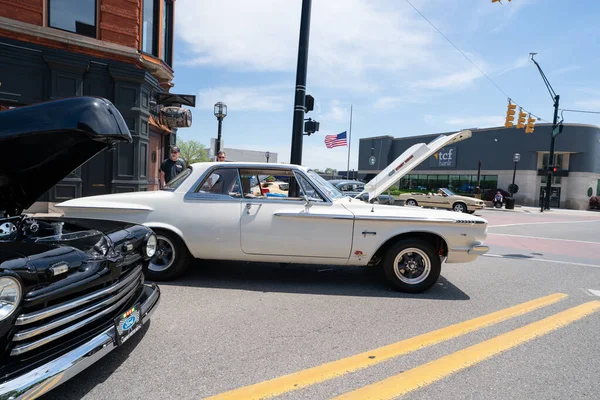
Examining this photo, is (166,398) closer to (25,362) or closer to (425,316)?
(25,362)

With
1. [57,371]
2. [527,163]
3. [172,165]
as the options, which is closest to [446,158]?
[527,163]

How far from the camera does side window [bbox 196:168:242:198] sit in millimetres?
4684

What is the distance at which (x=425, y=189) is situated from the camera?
1554 inches

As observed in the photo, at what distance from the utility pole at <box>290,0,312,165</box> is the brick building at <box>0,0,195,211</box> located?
14.8 ft

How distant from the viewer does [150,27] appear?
11062mm

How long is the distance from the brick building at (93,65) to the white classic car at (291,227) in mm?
5594

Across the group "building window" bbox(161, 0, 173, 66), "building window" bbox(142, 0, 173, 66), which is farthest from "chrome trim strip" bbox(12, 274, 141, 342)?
"building window" bbox(161, 0, 173, 66)

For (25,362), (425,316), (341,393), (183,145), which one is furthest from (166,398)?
(183,145)

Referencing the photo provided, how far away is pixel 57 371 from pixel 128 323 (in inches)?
24.7

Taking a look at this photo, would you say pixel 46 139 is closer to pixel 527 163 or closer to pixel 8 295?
pixel 8 295

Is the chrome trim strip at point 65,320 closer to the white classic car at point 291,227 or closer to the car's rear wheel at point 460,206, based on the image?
the white classic car at point 291,227

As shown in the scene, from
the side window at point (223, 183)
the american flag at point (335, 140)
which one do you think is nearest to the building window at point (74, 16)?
the side window at point (223, 183)

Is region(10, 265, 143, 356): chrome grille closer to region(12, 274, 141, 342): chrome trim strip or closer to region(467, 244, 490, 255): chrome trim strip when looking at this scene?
region(12, 274, 141, 342): chrome trim strip

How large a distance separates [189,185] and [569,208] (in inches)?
1486
